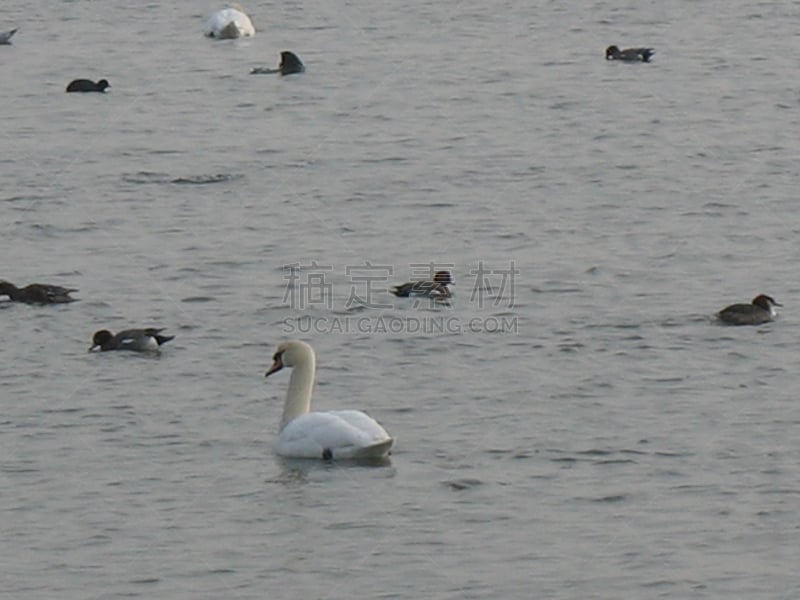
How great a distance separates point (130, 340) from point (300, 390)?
2364mm

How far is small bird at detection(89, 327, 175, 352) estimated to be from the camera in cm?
1788

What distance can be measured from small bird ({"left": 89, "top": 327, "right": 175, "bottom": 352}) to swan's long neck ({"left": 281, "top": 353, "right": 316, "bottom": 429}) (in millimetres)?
2177

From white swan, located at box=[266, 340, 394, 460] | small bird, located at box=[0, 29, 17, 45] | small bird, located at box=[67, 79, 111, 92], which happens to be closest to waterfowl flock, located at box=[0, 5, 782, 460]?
white swan, located at box=[266, 340, 394, 460]

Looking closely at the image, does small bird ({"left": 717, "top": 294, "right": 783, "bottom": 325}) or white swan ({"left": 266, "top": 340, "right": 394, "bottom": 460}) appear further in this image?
small bird ({"left": 717, "top": 294, "right": 783, "bottom": 325})

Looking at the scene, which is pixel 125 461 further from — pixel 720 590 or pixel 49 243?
pixel 49 243

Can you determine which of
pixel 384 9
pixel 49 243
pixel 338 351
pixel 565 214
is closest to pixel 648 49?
pixel 384 9

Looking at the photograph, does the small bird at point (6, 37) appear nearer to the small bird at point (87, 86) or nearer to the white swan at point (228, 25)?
the white swan at point (228, 25)

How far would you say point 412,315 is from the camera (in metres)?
19.3

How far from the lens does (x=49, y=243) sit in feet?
72.3

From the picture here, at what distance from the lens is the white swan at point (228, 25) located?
3475 centimetres

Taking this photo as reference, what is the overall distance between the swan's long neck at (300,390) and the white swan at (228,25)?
19196 millimetres

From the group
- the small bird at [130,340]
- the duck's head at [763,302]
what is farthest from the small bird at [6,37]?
the duck's head at [763,302]

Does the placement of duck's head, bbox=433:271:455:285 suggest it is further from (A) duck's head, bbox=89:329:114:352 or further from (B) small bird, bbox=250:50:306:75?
(B) small bird, bbox=250:50:306:75

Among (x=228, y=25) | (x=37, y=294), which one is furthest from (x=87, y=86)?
(x=37, y=294)
